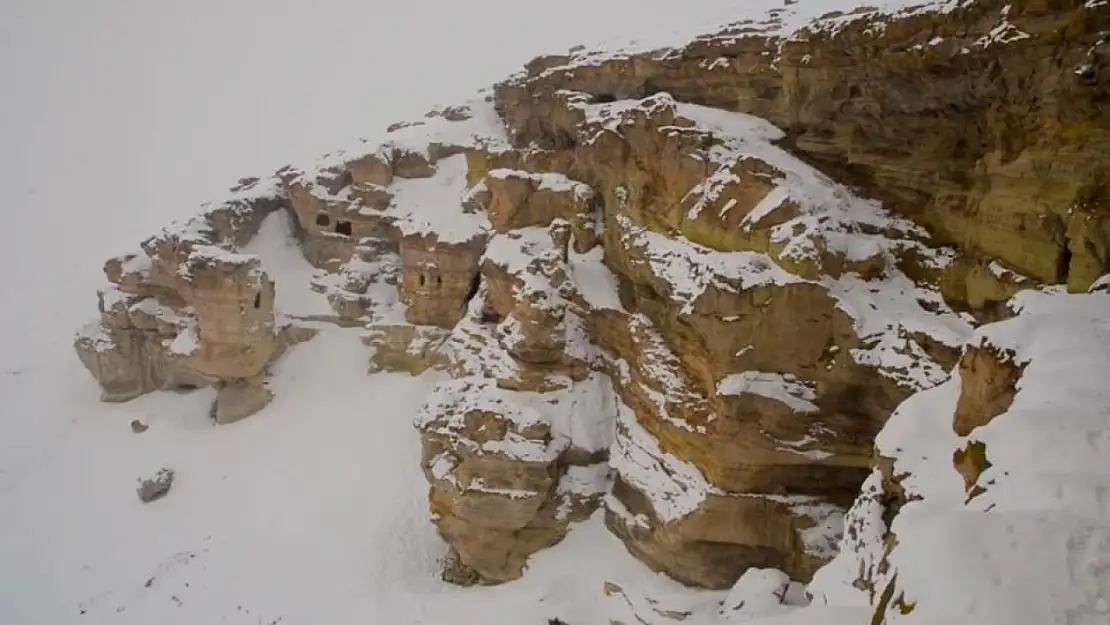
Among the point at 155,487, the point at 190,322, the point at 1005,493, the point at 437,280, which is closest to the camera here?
the point at 1005,493

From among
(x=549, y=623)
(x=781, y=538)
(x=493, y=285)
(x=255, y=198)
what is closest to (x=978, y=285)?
(x=781, y=538)

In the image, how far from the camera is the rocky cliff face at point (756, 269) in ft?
33.2

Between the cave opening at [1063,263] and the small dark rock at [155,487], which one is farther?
the small dark rock at [155,487]

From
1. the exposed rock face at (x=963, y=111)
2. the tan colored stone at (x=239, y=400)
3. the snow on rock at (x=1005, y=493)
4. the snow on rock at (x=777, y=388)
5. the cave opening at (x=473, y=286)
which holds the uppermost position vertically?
the exposed rock face at (x=963, y=111)

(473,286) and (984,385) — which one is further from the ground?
(984,385)

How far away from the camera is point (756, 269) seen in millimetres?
12625

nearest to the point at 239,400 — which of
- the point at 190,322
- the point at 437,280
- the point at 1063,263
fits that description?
the point at 190,322

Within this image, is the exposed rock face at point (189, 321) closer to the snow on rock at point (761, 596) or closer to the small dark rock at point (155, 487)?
the small dark rock at point (155, 487)

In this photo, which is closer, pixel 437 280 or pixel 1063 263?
pixel 1063 263

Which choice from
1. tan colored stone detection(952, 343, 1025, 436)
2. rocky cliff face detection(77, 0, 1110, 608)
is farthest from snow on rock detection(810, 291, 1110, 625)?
rocky cliff face detection(77, 0, 1110, 608)

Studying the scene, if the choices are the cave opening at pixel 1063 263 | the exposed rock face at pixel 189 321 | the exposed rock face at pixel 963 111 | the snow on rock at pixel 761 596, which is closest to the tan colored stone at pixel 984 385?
the exposed rock face at pixel 963 111

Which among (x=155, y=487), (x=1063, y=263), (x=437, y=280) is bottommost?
(x=155, y=487)

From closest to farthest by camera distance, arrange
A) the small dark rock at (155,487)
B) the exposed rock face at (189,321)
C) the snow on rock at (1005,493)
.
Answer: the snow on rock at (1005,493) < the small dark rock at (155,487) < the exposed rock face at (189,321)

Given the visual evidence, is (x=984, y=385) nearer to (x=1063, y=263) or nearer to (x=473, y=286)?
(x=1063, y=263)
